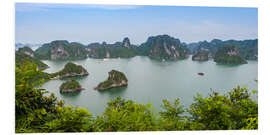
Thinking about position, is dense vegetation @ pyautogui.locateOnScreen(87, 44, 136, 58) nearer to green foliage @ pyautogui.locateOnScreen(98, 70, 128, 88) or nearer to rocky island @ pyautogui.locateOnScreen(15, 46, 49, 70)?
green foliage @ pyautogui.locateOnScreen(98, 70, 128, 88)

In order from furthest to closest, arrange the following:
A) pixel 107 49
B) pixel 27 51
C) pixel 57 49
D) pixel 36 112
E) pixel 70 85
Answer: pixel 70 85 < pixel 107 49 < pixel 57 49 < pixel 27 51 < pixel 36 112

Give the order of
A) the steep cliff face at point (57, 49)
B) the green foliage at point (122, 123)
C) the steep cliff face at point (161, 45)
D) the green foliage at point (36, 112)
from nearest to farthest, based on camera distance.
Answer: the green foliage at point (36, 112)
the green foliage at point (122, 123)
the steep cliff face at point (57, 49)
the steep cliff face at point (161, 45)

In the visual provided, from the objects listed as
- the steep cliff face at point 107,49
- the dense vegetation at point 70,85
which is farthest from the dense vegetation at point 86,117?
the dense vegetation at point 70,85

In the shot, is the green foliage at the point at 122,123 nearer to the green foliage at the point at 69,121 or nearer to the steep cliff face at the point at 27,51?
the green foliage at the point at 69,121

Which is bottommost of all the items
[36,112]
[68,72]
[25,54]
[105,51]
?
[36,112]

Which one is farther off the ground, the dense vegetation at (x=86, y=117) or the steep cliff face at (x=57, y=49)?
the steep cliff face at (x=57, y=49)

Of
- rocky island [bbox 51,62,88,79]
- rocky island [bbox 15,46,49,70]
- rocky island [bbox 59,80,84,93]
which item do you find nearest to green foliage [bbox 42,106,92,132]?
rocky island [bbox 15,46,49,70]

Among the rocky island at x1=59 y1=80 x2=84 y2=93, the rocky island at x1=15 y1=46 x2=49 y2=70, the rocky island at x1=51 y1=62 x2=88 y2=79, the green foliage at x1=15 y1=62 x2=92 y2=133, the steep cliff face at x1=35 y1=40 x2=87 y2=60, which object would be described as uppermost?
the steep cliff face at x1=35 y1=40 x2=87 y2=60

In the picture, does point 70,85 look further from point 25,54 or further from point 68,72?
point 25,54

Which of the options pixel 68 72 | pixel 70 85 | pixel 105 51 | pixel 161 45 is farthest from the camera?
pixel 70 85

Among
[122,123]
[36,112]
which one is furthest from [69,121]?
[122,123]

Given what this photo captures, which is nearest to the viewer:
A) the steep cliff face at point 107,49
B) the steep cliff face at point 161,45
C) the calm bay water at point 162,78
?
the steep cliff face at point 107,49
